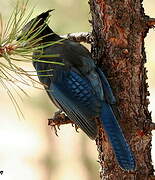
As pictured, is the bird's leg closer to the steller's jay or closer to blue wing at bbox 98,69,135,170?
the steller's jay

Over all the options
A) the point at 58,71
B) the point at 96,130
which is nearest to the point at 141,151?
the point at 96,130

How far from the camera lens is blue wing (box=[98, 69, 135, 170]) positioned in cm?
270

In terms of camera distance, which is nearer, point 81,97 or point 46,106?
point 81,97

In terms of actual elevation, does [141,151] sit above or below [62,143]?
below

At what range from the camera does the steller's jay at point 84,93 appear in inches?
109

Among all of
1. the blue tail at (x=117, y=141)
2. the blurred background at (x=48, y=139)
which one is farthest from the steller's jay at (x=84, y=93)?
the blurred background at (x=48, y=139)

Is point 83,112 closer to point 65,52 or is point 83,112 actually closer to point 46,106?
point 65,52

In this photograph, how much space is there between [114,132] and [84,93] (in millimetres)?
391

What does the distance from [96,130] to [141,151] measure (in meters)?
0.24

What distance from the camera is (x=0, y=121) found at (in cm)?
946

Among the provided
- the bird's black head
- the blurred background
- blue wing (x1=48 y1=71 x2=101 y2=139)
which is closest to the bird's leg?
blue wing (x1=48 y1=71 x2=101 y2=139)

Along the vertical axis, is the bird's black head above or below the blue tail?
above

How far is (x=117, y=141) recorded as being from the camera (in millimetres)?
2754

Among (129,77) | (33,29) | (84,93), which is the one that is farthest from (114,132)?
(33,29)
